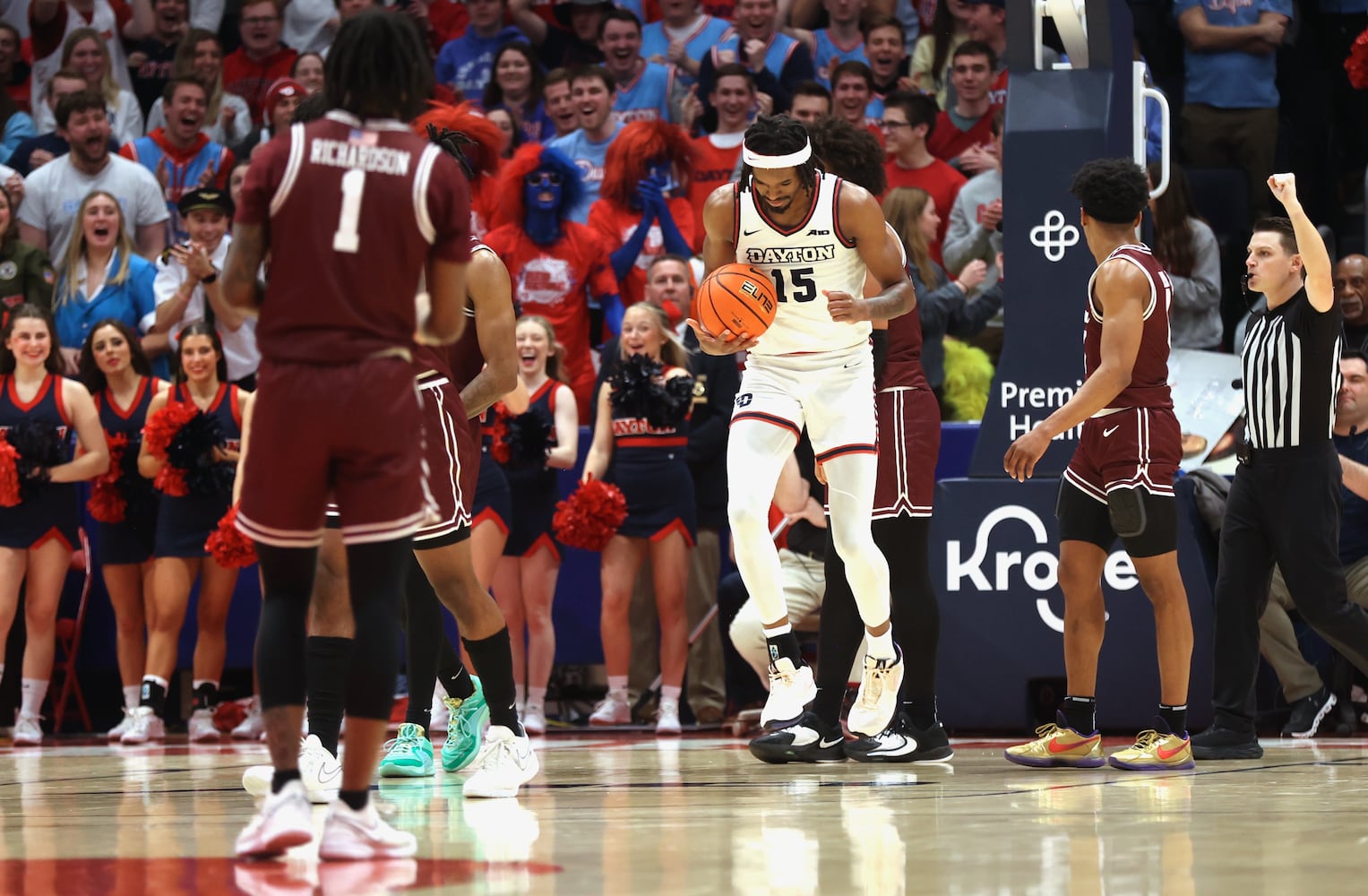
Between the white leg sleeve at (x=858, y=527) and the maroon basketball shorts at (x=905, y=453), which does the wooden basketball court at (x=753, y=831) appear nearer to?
the white leg sleeve at (x=858, y=527)

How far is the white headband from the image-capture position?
641 cm

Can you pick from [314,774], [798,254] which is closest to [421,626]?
[314,774]

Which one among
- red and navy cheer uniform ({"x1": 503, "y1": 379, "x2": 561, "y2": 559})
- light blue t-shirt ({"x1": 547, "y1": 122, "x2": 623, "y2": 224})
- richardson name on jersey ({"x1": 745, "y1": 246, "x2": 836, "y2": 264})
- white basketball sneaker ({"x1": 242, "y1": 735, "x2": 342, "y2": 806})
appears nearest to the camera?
white basketball sneaker ({"x1": 242, "y1": 735, "x2": 342, "y2": 806})

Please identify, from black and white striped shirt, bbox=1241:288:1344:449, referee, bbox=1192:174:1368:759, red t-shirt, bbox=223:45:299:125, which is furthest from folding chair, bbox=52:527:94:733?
black and white striped shirt, bbox=1241:288:1344:449

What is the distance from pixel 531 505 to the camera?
9336 mm

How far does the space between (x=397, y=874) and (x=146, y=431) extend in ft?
19.5

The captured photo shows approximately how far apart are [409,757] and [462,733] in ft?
0.79

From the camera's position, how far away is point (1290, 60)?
1192 centimetres

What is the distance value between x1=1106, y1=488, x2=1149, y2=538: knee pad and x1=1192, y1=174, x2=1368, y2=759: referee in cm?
93

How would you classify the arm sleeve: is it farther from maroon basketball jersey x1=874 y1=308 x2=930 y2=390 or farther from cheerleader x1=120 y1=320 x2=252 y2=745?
maroon basketball jersey x1=874 y1=308 x2=930 y2=390

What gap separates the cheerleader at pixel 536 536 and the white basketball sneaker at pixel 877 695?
281 centimetres

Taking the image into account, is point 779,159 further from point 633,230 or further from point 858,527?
point 633,230

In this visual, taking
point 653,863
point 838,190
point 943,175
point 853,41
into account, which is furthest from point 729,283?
point 853,41

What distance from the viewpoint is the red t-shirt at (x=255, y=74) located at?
13.3 meters
